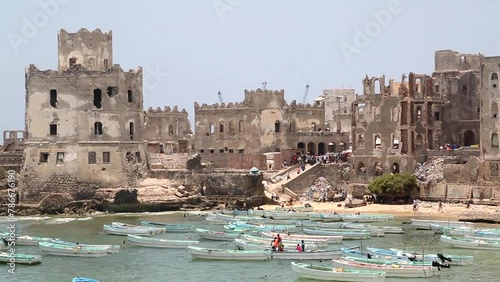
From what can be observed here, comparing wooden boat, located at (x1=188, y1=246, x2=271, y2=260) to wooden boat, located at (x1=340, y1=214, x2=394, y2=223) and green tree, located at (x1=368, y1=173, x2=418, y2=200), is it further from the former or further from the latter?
green tree, located at (x1=368, y1=173, x2=418, y2=200)

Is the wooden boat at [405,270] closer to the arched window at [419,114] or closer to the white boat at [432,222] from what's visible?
the white boat at [432,222]

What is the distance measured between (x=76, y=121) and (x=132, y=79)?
238 inches

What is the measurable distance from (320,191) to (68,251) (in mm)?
31133

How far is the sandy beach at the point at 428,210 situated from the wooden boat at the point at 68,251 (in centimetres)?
2472

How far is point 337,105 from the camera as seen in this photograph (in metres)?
125

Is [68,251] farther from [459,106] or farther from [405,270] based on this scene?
[459,106]

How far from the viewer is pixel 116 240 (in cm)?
6109

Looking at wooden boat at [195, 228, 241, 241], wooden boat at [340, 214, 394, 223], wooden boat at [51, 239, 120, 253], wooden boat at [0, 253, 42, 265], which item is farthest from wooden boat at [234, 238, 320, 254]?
wooden boat at [340, 214, 394, 223]

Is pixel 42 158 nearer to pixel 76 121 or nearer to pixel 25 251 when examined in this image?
pixel 76 121

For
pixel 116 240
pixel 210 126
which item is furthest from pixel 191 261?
pixel 210 126

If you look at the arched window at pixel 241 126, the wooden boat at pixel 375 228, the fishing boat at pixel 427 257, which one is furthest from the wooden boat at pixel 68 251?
the arched window at pixel 241 126

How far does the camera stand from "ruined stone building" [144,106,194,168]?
101356 mm

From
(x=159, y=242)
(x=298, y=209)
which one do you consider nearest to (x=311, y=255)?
(x=159, y=242)

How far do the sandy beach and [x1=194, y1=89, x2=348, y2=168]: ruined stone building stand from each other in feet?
58.8
